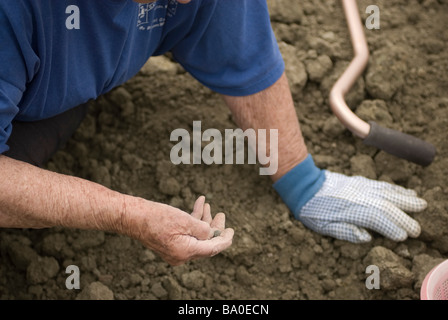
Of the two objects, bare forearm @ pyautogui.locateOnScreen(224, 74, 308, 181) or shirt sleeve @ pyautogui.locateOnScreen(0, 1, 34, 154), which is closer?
shirt sleeve @ pyautogui.locateOnScreen(0, 1, 34, 154)

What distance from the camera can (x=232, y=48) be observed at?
1.41m

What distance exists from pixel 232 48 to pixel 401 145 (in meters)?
0.60

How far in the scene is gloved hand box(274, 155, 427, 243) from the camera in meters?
1.58

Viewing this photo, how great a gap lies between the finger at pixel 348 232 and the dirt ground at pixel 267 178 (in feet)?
0.08

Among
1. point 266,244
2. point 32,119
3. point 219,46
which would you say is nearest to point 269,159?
point 266,244

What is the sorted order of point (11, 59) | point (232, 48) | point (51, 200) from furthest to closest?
point (232, 48) → point (51, 200) → point (11, 59)

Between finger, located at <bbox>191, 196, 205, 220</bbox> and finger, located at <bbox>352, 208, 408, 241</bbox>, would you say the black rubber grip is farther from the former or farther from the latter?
finger, located at <bbox>191, 196, 205, 220</bbox>
